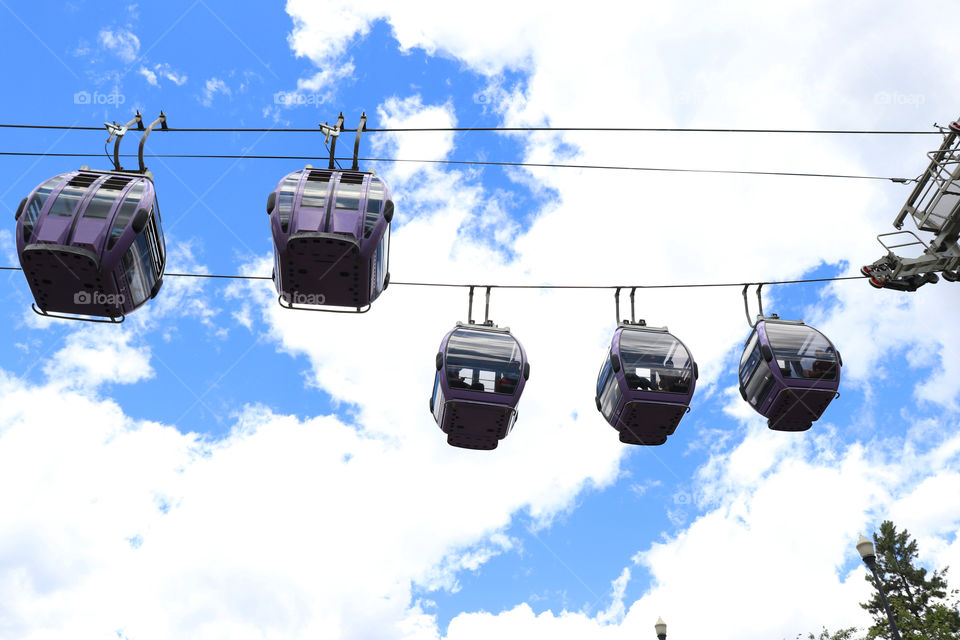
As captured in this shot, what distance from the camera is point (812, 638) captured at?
2084 inches

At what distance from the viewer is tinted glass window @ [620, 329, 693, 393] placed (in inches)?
583

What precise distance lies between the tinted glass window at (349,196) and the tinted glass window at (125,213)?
339cm

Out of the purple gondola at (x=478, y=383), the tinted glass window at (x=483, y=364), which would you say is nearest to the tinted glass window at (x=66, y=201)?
the purple gondola at (x=478, y=383)

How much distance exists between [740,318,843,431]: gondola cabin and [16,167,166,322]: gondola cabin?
11438mm

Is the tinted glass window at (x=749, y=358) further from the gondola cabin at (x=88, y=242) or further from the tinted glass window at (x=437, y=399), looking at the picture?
the gondola cabin at (x=88, y=242)

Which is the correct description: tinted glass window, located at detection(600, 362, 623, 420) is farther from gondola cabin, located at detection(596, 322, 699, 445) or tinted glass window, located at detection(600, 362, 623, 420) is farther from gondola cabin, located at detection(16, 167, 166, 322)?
gondola cabin, located at detection(16, 167, 166, 322)

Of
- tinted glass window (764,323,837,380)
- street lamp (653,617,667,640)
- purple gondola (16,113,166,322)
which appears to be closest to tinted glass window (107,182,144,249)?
purple gondola (16,113,166,322)

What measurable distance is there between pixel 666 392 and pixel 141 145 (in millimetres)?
10424

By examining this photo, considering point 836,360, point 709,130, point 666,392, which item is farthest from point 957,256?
point 666,392

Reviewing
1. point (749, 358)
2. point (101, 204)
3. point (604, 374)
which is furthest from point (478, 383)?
point (101, 204)

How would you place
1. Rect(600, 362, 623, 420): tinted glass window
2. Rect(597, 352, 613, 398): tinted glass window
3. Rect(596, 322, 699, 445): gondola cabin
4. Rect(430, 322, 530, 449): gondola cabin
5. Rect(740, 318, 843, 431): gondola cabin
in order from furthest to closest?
Rect(597, 352, 613, 398): tinted glass window < Rect(740, 318, 843, 431): gondola cabin < Rect(600, 362, 623, 420): tinted glass window < Rect(596, 322, 699, 445): gondola cabin < Rect(430, 322, 530, 449): gondola cabin

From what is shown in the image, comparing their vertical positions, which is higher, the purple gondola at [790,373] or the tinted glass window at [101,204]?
the tinted glass window at [101,204]

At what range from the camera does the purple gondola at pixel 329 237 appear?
12.8 meters

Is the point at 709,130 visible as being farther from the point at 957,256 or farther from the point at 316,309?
the point at 316,309
